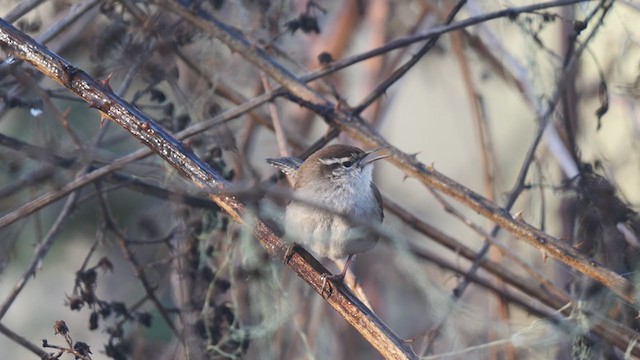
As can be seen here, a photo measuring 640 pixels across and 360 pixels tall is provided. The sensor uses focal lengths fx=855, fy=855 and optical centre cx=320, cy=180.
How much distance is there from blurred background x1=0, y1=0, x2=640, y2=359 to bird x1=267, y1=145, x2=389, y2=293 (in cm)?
18

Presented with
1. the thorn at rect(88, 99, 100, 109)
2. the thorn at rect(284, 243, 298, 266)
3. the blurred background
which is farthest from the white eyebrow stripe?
the thorn at rect(88, 99, 100, 109)

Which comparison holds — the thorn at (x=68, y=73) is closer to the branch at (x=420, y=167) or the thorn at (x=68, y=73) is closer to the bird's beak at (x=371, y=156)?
the branch at (x=420, y=167)

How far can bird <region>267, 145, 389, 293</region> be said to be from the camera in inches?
133

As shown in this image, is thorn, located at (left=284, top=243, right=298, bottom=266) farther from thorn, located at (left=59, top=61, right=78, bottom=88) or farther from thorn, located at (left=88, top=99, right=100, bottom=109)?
thorn, located at (left=59, top=61, right=78, bottom=88)

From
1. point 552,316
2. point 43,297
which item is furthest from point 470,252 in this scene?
point 43,297

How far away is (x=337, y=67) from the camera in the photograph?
370 cm

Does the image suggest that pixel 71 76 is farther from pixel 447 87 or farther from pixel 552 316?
pixel 447 87

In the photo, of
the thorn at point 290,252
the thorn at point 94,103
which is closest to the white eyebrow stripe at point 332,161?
the thorn at point 290,252

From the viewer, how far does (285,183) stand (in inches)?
172

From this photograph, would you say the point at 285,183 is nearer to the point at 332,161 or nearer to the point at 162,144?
the point at 332,161

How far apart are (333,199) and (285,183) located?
Answer: 2.45 feet

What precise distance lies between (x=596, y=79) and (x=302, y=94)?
208 centimetres

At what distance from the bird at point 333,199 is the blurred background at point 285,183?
0.18 metres

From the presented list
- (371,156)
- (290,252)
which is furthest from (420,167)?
(290,252)
